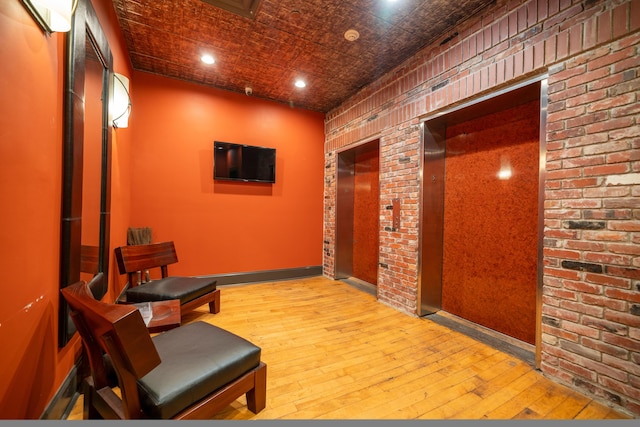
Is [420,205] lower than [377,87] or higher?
lower

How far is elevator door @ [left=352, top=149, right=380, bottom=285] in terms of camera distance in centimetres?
405

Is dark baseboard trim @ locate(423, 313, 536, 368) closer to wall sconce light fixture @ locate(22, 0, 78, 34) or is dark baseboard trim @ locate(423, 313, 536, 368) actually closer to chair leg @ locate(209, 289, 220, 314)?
chair leg @ locate(209, 289, 220, 314)

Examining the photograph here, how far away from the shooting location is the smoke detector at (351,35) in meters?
2.61

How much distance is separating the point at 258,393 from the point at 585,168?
2.52 meters

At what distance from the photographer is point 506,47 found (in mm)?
2139

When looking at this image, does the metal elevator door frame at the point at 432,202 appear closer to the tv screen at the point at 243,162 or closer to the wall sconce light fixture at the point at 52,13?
the tv screen at the point at 243,162

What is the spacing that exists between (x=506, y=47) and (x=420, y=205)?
156 cm

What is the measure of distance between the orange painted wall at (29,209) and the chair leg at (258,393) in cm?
95

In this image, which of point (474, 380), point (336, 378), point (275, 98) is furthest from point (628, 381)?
point (275, 98)

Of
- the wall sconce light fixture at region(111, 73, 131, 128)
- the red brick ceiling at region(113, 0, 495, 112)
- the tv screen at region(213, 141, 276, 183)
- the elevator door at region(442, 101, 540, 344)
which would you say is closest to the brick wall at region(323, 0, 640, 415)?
the elevator door at region(442, 101, 540, 344)

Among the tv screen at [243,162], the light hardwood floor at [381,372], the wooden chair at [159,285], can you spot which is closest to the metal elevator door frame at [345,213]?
the tv screen at [243,162]

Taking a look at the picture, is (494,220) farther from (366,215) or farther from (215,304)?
(215,304)

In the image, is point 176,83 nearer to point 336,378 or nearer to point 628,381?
point 336,378

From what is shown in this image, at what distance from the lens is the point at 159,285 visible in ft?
8.39
